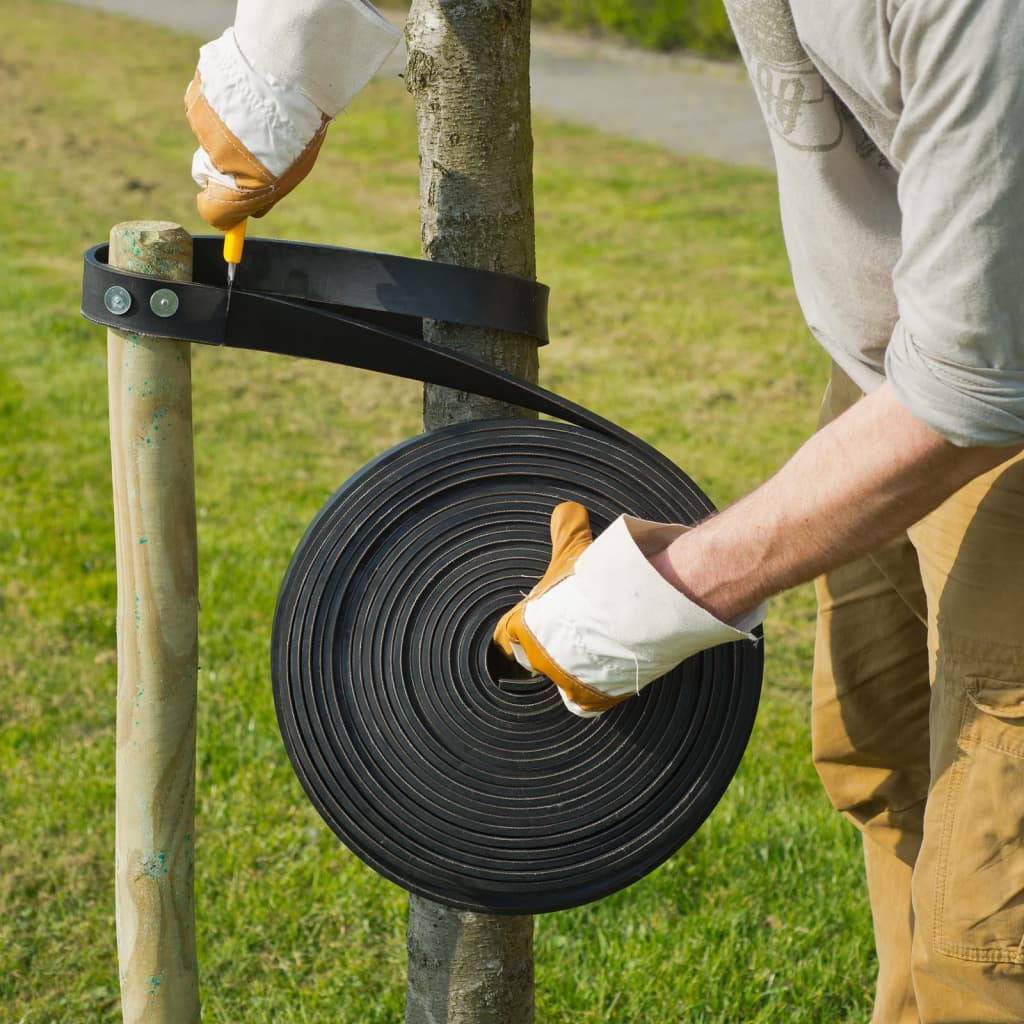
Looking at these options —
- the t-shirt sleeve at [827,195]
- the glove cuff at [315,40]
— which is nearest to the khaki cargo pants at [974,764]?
the t-shirt sleeve at [827,195]

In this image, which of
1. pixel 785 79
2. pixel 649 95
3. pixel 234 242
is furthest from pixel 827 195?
pixel 649 95

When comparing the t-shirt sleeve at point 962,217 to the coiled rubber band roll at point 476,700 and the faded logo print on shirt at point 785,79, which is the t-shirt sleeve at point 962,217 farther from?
the coiled rubber band roll at point 476,700

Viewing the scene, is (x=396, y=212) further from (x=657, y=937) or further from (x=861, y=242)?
(x=861, y=242)

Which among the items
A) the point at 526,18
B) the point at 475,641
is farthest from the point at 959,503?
the point at 526,18

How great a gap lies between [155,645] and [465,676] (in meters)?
0.41

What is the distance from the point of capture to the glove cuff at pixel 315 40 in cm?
162

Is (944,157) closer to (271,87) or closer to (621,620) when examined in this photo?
(621,620)

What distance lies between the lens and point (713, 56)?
44.2 feet

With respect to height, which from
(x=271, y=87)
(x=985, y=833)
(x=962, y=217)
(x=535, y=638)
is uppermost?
(x=962, y=217)

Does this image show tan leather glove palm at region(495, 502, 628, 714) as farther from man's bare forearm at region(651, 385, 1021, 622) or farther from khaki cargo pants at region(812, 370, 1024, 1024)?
khaki cargo pants at region(812, 370, 1024, 1024)

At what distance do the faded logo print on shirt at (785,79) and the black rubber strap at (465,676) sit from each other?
0.45 meters

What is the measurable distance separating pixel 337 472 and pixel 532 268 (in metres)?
3.34

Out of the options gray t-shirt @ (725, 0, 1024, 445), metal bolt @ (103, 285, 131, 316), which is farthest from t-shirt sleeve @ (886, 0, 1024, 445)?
metal bolt @ (103, 285, 131, 316)

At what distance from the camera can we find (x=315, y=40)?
164cm
